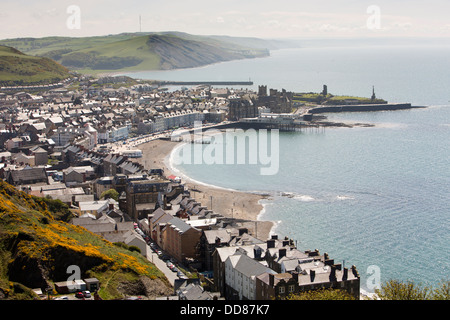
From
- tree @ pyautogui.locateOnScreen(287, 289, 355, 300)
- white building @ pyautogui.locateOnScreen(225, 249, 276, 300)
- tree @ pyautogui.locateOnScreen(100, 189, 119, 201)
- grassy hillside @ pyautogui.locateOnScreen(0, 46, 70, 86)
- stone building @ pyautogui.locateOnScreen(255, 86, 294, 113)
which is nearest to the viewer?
tree @ pyautogui.locateOnScreen(287, 289, 355, 300)

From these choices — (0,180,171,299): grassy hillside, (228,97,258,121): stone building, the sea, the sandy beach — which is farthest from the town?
the sea

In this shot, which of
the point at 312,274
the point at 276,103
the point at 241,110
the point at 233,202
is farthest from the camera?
the point at 276,103

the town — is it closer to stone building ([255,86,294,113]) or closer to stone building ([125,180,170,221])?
stone building ([125,180,170,221])

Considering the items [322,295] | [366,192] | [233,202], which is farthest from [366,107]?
[322,295]

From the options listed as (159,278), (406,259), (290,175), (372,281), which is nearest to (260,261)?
(159,278)

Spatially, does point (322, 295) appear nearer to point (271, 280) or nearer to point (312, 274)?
point (271, 280)

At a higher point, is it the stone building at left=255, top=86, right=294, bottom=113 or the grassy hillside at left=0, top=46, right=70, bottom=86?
the grassy hillside at left=0, top=46, right=70, bottom=86
